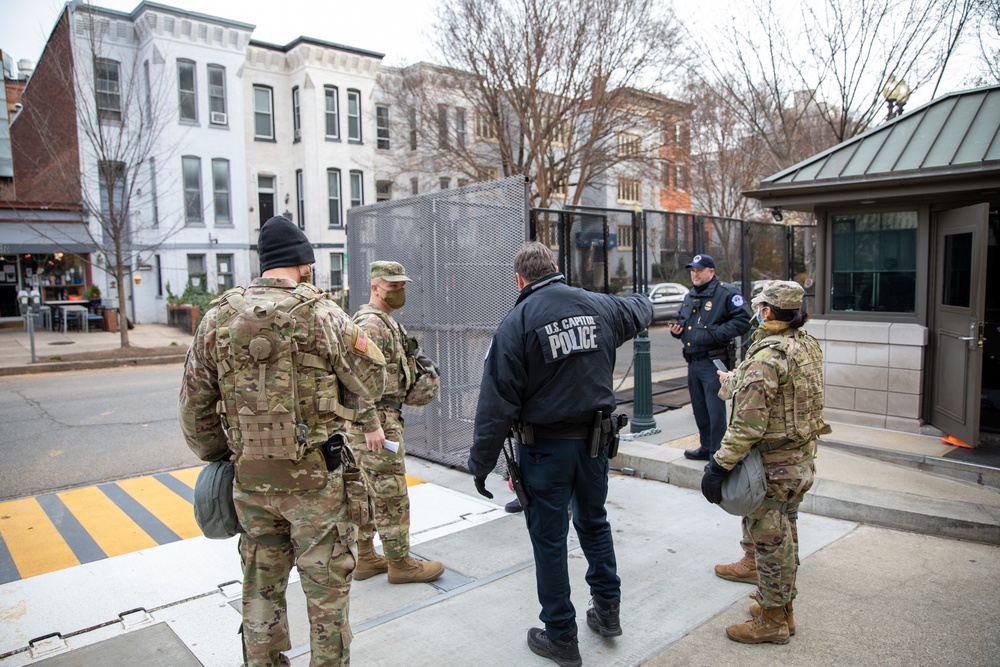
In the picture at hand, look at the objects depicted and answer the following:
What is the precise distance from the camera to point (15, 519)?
18.5 feet

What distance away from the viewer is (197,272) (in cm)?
2617

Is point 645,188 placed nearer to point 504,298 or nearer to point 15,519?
point 504,298

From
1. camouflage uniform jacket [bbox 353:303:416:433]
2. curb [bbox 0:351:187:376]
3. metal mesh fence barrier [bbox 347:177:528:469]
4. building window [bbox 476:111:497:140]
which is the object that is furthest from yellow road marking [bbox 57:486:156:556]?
building window [bbox 476:111:497:140]

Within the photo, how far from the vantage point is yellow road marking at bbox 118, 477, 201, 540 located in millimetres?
5438

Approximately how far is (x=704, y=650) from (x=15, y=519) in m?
5.54

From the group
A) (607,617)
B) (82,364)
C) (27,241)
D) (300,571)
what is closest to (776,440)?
(607,617)

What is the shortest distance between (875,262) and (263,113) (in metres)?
26.9

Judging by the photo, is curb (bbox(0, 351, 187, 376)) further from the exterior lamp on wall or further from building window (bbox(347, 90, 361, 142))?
building window (bbox(347, 90, 361, 142))

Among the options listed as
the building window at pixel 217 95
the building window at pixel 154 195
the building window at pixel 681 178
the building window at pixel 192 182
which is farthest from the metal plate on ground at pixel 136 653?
the building window at pixel 217 95

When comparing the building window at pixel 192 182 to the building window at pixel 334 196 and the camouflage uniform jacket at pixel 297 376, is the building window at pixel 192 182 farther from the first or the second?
the camouflage uniform jacket at pixel 297 376

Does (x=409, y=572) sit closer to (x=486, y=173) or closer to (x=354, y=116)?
(x=486, y=173)

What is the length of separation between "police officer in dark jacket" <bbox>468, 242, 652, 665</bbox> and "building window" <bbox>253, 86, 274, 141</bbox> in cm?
2829

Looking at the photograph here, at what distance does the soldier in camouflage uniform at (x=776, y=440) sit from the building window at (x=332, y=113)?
28.3 m

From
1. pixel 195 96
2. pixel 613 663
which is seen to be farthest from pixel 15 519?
pixel 195 96
